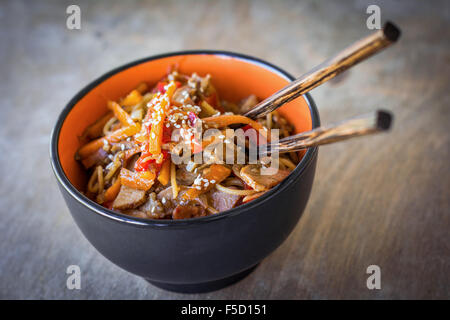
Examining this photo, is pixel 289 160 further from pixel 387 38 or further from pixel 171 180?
pixel 387 38

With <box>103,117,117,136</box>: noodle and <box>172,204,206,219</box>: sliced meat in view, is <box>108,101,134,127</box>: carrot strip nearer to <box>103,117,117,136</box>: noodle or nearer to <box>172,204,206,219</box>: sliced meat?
<box>103,117,117,136</box>: noodle

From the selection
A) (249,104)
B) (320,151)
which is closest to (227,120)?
(249,104)

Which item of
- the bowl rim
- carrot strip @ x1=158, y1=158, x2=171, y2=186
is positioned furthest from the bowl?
carrot strip @ x1=158, y1=158, x2=171, y2=186

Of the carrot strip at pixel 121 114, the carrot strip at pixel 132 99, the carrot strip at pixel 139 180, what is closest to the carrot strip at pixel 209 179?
the carrot strip at pixel 139 180

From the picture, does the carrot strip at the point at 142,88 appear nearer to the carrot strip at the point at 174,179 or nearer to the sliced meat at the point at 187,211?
the carrot strip at the point at 174,179

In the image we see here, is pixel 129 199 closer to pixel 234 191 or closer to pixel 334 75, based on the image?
pixel 234 191

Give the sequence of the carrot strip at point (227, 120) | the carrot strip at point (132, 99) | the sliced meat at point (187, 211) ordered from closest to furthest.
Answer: the sliced meat at point (187, 211)
the carrot strip at point (227, 120)
the carrot strip at point (132, 99)

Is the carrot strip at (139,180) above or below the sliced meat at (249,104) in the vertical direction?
below

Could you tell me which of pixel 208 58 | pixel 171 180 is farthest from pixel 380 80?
pixel 171 180
